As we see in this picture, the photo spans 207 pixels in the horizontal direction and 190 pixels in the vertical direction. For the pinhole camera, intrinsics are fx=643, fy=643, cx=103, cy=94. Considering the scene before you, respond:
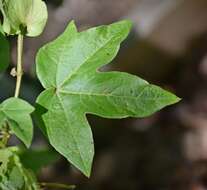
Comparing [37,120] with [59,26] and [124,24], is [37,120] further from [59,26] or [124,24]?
[59,26]

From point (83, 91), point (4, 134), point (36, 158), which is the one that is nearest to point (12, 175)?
point (4, 134)

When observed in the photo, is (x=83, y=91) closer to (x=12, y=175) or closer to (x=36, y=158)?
(x=12, y=175)

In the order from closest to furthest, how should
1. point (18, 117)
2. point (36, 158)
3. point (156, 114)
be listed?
point (18, 117) → point (36, 158) → point (156, 114)

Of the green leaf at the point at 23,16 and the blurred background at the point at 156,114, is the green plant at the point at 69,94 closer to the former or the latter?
the green leaf at the point at 23,16

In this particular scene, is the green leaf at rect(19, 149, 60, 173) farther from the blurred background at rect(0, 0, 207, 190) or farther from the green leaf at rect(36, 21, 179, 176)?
the blurred background at rect(0, 0, 207, 190)

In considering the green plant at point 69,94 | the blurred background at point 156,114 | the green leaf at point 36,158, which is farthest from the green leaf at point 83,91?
the blurred background at point 156,114

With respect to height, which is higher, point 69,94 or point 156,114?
point 69,94
